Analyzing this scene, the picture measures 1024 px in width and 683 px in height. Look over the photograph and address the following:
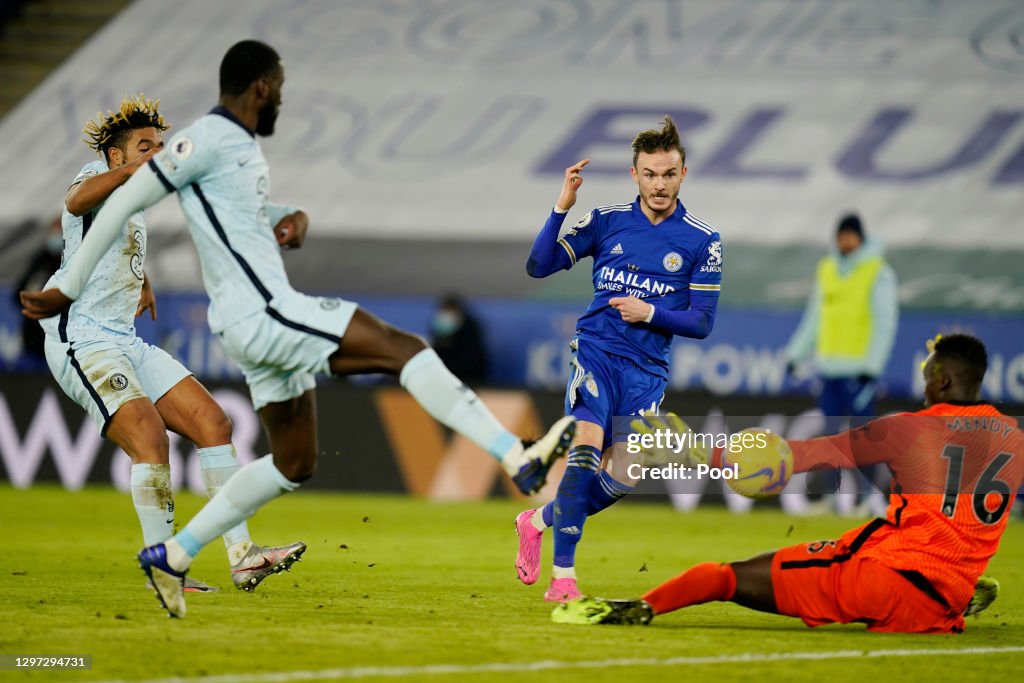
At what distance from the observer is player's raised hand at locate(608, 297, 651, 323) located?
6426 mm

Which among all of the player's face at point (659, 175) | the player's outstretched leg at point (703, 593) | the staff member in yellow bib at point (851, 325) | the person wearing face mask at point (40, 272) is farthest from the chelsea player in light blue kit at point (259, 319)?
the staff member in yellow bib at point (851, 325)

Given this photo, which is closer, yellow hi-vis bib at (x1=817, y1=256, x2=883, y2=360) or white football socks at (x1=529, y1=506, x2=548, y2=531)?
white football socks at (x1=529, y1=506, x2=548, y2=531)

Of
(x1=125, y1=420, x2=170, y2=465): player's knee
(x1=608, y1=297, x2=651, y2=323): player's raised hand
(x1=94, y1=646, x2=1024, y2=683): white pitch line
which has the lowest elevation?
(x1=94, y1=646, x2=1024, y2=683): white pitch line

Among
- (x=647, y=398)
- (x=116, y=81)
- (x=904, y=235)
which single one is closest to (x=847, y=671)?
(x=647, y=398)

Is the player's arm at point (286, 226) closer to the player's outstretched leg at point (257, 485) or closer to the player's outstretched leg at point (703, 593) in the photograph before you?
the player's outstretched leg at point (257, 485)

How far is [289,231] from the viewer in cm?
573

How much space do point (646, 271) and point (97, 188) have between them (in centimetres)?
249

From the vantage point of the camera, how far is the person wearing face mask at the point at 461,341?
15570 millimetres

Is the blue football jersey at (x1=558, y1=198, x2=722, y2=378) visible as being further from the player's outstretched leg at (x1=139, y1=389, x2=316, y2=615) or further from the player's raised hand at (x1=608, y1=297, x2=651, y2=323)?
the player's outstretched leg at (x1=139, y1=389, x2=316, y2=615)

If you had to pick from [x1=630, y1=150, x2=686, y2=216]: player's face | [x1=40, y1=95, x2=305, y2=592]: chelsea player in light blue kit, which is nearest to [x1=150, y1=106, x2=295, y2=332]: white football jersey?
[x1=40, y1=95, x2=305, y2=592]: chelsea player in light blue kit

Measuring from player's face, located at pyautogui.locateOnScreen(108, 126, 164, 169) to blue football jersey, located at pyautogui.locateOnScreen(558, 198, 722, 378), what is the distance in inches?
79.3

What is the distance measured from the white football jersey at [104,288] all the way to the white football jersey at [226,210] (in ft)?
4.52

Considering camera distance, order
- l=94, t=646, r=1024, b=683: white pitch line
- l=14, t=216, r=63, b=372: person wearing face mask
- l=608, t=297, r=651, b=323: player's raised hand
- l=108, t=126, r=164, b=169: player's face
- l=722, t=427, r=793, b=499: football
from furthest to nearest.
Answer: l=14, t=216, r=63, b=372: person wearing face mask
l=108, t=126, r=164, b=169: player's face
l=608, t=297, r=651, b=323: player's raised hand
l=722, t=427, r=793, b=499: football
l=94, t=646, r=1024, b=683: white pitch line

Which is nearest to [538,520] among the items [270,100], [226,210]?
[226,210]
